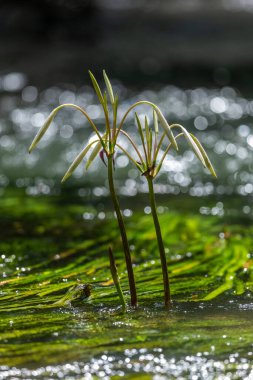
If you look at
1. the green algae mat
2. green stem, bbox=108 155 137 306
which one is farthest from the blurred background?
green stem, bbox=108 155 137 306

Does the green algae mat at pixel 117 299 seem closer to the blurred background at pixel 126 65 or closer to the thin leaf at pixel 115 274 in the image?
the thin leaf at pixel 115 274

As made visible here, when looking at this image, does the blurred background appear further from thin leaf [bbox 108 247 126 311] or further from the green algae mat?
thin leaf [bbox 108 247 126 311]

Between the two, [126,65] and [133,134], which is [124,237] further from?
[126,65]

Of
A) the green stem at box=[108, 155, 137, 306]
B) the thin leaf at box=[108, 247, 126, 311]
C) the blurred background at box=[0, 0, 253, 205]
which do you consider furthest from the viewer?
the blurred background at box=[0, 0, 253, 205]

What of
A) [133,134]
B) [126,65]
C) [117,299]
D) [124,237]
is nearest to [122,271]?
[117,299]

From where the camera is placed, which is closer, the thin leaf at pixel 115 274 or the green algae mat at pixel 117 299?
the green algae mat at pixel 117 299

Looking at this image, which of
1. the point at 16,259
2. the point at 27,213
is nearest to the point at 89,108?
the point at 27,213

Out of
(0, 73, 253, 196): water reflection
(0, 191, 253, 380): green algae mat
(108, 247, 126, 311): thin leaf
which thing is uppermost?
(0, 73, 253, 196): water reflection

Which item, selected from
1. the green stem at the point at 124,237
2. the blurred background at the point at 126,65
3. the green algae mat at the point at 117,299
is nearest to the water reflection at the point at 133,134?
the blurred background at the point at 126,65
